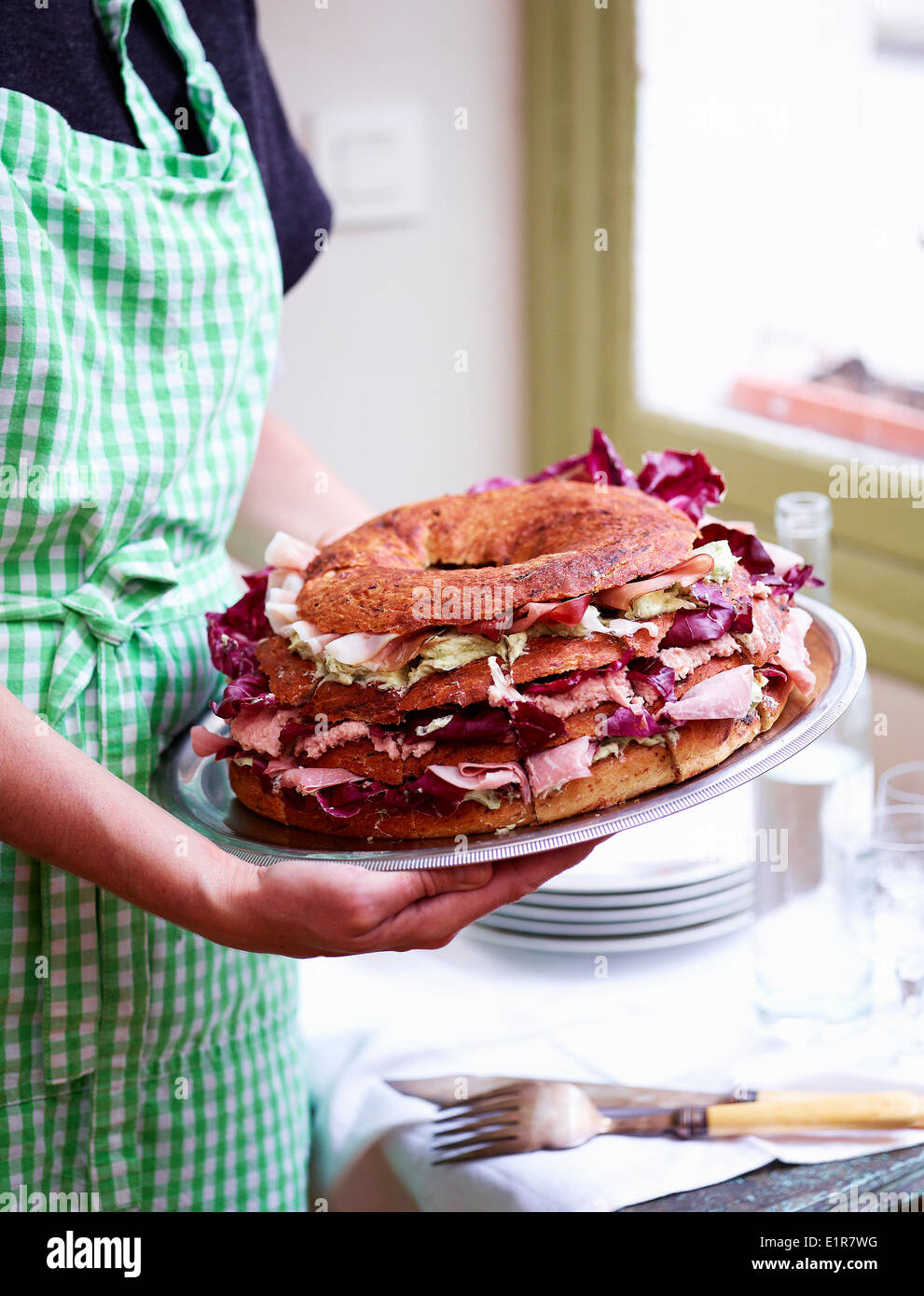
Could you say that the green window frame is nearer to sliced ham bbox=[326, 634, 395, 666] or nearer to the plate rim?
the plate rim

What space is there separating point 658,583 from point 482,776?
0.19m

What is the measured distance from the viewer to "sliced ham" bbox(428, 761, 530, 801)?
0.90 meters

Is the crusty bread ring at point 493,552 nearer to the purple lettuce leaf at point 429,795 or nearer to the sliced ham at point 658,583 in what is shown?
the sliced ham at point 658,583

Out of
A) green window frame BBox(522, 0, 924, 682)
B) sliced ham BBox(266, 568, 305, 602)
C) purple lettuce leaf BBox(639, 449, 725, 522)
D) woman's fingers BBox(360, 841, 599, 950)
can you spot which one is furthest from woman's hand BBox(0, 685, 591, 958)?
green window frame BBox(522, 0, 924, 682)

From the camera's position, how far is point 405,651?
0.94 metres

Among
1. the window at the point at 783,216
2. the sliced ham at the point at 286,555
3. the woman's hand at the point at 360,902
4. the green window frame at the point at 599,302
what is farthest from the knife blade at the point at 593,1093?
the window at the point at 783,216

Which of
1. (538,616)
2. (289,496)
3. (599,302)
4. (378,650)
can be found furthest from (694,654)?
(599,302)

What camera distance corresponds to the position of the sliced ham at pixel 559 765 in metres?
0.89

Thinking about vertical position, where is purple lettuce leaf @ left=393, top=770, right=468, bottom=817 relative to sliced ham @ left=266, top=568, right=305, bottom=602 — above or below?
below

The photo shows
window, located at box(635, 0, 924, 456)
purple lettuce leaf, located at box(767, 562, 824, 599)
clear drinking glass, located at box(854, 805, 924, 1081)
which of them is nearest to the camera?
purple lettuce leaf, located at box(767, 562, 824, 599)

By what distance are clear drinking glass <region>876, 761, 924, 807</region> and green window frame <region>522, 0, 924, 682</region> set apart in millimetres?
725

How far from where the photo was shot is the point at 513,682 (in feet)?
2.97

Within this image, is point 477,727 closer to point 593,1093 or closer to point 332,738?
point 332,738
